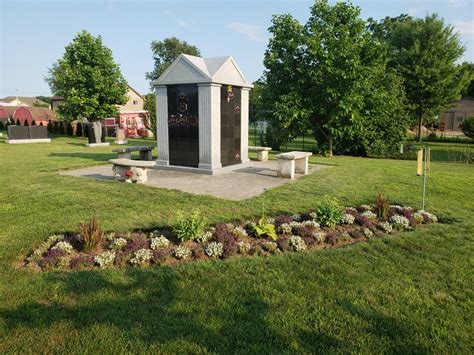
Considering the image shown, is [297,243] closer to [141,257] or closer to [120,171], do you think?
[141,257]

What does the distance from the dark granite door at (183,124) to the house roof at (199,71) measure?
0.87ft

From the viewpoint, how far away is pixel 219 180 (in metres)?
10.5

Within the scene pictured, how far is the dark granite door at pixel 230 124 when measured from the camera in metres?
12.0

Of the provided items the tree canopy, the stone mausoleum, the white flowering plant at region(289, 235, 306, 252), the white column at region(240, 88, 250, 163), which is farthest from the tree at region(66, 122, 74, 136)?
the white flowering plant at region(289, 235, 306, 252)

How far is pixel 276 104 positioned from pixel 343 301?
49.8ft

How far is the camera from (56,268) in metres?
4.65

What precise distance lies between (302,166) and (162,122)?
5.02 metres

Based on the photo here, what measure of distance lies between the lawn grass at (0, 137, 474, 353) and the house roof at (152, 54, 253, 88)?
5979mm

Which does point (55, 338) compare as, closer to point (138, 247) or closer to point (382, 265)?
point (138, 247)

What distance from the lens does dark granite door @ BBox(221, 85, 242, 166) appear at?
12.0 metres

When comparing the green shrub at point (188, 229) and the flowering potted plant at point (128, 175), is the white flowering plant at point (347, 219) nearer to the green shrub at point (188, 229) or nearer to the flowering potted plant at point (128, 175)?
the green shrub at point (188, 229)

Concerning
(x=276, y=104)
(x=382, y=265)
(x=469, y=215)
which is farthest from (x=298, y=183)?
(x=276, y=104)

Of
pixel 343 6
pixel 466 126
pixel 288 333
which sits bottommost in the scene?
pixel 288 333

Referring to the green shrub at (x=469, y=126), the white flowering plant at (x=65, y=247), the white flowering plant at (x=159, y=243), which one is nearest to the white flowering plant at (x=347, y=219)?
the white flowering plant at (x=159, y=243)
